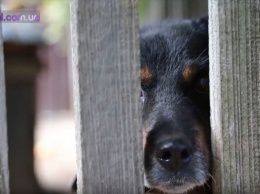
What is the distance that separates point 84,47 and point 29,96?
4425 millimetres

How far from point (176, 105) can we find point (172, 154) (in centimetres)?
38

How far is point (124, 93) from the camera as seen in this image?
1.71 metres

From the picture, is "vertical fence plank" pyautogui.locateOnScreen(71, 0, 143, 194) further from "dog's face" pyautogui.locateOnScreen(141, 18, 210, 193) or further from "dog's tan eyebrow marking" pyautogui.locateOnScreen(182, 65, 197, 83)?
"dog's tan eyebrow marking" pyautogui.locateOnScreen(182, 65, 197, 83)

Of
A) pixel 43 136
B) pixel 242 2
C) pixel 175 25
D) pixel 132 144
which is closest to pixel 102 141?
pixel 132 144

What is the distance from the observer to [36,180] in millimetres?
6008

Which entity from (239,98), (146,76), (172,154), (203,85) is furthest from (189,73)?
(239,98)

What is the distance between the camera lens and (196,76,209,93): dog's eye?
2.65 metres

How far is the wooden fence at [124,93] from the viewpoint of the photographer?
169cm

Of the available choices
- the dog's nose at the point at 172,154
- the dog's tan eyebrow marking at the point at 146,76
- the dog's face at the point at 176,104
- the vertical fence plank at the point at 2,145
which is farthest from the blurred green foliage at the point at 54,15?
the vertical fence plank at the point at 2,145

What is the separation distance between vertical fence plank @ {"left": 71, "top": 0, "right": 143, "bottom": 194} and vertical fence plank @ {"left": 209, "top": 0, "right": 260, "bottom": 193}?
0.95ft

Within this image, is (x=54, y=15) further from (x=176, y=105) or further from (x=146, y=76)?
(x=176, y=105)

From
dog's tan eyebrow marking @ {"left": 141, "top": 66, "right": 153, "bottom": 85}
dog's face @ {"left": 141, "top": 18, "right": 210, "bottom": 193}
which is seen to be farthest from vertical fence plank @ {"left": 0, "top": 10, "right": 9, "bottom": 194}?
dog's tan eyebrow marking @ {"left": 141, "top": 66, "right": 153, "bottom": 85}

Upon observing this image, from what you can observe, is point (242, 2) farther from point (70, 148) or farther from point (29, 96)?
point (70, 148)

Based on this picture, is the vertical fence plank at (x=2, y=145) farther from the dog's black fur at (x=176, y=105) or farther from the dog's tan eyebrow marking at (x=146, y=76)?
the dog's tan eyebrow marking at (x=146, y=76)
